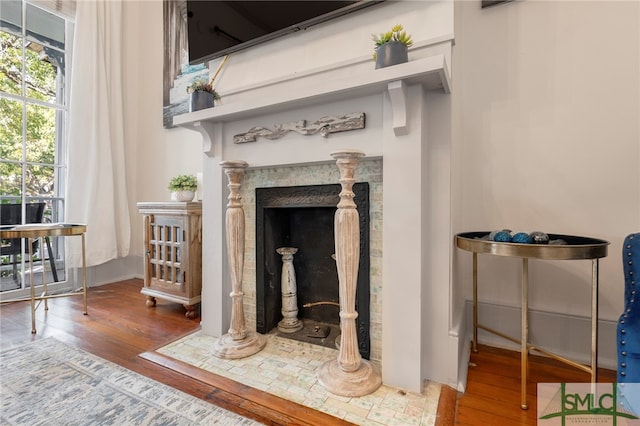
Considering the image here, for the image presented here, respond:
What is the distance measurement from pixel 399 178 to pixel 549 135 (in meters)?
0.94

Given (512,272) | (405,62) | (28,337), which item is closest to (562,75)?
(405,62)

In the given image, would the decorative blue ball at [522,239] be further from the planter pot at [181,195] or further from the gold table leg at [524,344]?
the planter pot at [181,195]

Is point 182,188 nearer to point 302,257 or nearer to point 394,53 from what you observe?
point 302,257

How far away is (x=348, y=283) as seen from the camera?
4.25 ft

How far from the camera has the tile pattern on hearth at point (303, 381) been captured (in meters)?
1.14

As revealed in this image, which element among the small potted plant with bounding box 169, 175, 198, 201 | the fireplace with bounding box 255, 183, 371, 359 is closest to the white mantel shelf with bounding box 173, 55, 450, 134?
the fireplace with bounding box 255, 183, 371, 359

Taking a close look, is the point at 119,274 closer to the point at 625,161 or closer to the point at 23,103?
the point at 23,103

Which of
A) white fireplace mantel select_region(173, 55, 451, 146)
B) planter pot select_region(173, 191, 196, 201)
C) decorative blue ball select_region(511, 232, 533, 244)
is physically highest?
white fireplace mantel select_region(173, 55, 451, 146)

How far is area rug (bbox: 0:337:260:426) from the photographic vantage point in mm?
1127

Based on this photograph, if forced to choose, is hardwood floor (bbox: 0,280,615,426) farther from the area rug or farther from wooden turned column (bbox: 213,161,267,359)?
wooden turned column (bbox: 213,161,267,359)

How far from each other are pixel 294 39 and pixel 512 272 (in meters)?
1.84

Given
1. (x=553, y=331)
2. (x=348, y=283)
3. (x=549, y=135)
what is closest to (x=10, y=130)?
(x=348, y=283)

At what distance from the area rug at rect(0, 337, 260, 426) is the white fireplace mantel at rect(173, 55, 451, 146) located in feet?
4.52

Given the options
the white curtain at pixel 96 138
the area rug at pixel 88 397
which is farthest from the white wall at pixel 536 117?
the white curtain at pixel 96 138
